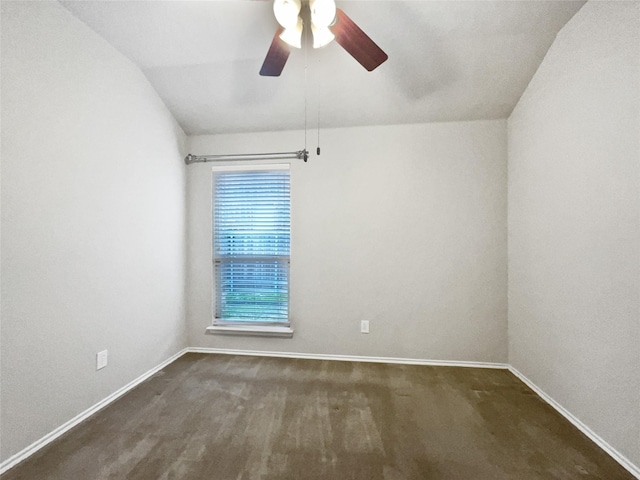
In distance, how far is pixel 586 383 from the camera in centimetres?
175

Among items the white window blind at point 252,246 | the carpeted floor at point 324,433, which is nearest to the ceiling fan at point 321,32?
the white window blind at point 252,246

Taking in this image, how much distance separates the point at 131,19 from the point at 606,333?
369cm

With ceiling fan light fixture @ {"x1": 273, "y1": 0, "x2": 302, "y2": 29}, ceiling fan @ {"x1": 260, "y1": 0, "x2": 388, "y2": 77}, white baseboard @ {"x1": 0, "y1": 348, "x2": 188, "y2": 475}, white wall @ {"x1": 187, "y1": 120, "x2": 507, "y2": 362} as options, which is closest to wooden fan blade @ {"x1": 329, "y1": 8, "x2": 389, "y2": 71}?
ceiling fan @ {"x1": 260, "y1": 0, "x2": 388, "y2": 77}

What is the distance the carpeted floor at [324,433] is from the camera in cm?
145

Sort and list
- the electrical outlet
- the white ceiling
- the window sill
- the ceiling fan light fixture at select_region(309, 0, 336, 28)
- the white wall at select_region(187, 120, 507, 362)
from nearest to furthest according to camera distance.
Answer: the ceiling fan light fixture at select_region(309, 0, 336, 28) → the white ceiling → the electrical outlet → the white wall at select_region(187, 120, 507, 362) → the window sill

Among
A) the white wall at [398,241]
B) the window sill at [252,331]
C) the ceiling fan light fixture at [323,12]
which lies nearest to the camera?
the ceiling fan light fixture at [323,12]

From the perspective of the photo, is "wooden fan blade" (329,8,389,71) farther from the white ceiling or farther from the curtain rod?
the curtain rod

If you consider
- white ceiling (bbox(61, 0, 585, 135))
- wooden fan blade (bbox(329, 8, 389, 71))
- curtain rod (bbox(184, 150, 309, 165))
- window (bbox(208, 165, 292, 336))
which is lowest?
window (bbox(208, 165, 292, 336))

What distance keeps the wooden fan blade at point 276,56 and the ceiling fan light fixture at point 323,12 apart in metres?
0.24

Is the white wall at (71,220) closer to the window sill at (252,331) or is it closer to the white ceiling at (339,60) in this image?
the white ceiling at (339,60)

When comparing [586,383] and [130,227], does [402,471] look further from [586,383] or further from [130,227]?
[130,227]

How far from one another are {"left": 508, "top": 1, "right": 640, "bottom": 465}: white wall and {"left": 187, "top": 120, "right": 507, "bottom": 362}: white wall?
324mm

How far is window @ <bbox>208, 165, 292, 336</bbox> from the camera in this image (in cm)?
299

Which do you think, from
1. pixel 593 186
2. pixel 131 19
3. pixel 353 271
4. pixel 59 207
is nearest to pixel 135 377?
pixel 59 207
